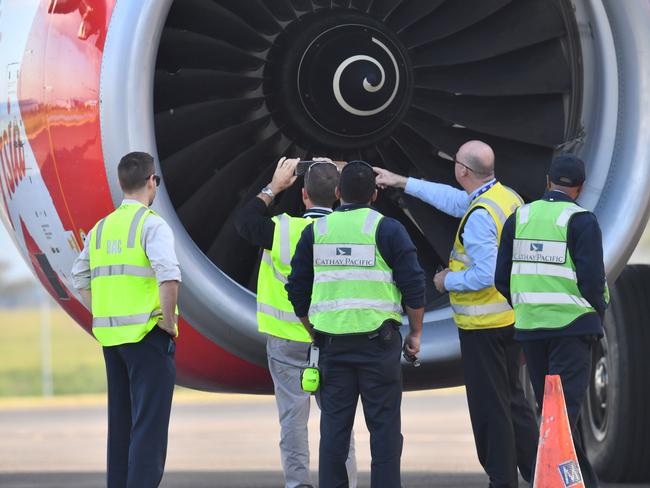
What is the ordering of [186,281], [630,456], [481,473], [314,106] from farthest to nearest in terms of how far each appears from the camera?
[481,473], [630,456], [314,106], [186,281]

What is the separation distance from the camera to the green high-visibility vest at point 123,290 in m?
6.41

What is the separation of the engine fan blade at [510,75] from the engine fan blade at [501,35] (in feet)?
0.25

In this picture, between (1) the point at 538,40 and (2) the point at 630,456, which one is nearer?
(1) the point at 538,40

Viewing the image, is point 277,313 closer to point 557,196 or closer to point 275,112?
point 275,112

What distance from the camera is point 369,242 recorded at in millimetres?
6473

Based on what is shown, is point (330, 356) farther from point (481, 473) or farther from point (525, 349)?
point (481, 473)

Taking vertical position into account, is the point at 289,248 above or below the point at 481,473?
above

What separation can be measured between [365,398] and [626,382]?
92.4 inches

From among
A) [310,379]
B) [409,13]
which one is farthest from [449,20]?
[310,379]

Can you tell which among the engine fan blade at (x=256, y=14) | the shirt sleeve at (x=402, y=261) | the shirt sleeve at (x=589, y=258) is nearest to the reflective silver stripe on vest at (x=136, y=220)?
the shirt sleeve at (x=402, y=261)

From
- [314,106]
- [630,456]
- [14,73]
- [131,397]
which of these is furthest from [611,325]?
[14,73]

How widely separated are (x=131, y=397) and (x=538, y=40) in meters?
2.56

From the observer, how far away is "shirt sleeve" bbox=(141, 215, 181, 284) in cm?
616

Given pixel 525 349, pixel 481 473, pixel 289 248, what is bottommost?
pixel 481 473
